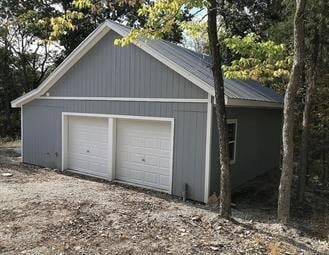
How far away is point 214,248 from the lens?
590cm

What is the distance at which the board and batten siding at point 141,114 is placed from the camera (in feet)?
29.9

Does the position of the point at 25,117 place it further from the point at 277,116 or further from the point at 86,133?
the point at 277,116

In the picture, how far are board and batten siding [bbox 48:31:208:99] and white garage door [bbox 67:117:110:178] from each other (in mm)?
976

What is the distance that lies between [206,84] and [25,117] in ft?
27.1

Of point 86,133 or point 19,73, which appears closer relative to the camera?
point 86,133

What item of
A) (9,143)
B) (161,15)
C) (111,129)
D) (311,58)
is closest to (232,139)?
(311,58)

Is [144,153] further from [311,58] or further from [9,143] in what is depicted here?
[9,143]

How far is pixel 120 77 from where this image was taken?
10781 mm

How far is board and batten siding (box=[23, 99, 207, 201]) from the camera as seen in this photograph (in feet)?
29.9

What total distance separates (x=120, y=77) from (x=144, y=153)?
2.42 m

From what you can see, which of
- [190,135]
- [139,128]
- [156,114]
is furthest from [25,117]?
[190,135]

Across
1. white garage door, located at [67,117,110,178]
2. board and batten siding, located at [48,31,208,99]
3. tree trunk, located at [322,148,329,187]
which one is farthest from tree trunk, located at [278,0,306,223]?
tree trunk, located at [322,148,329,187]

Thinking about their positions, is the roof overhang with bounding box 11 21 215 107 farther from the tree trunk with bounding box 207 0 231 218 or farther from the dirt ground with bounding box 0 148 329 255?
the dirt ground with bounding box 0 148 329 255

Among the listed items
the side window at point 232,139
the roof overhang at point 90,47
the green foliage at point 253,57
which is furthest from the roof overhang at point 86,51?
the side window at point 232,139
